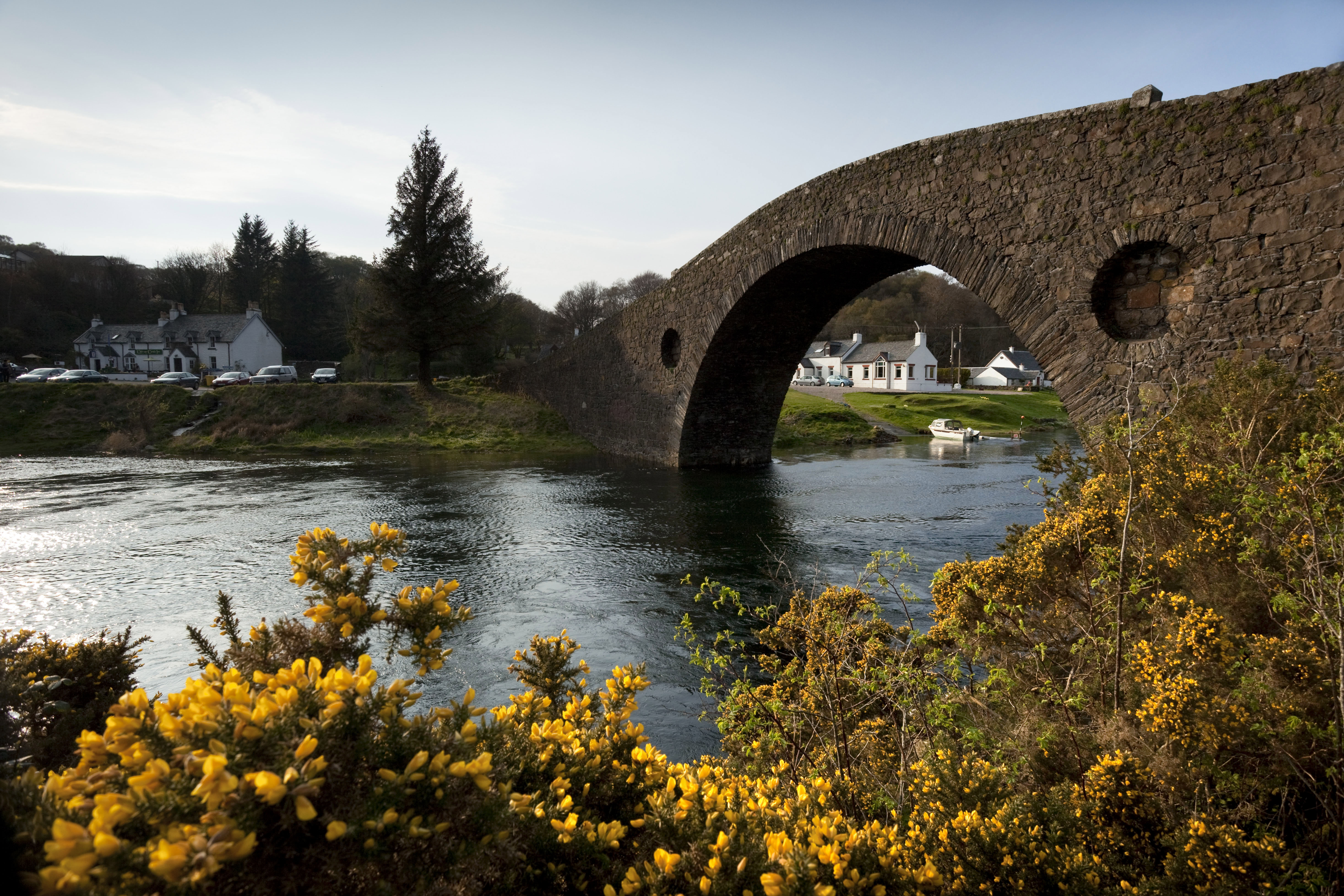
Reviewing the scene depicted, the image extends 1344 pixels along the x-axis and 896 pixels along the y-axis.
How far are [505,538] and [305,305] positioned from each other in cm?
4762

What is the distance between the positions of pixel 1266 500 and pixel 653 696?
162 inches

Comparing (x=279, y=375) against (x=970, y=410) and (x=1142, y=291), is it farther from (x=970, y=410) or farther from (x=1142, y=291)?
(x=1142, y=291)

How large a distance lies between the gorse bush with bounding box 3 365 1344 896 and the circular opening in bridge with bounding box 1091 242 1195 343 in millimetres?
2374

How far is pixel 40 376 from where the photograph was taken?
32.4 meters

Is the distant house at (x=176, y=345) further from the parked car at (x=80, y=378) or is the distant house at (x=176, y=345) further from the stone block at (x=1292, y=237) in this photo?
the stone block at (x=1292, y=237)

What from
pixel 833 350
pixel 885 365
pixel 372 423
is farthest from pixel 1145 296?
pixel 833 350

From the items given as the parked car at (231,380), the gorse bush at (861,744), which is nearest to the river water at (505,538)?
the gorse bush at (861,744)

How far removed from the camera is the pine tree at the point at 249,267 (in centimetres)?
5259

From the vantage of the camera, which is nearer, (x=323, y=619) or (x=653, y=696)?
(x=323, y=619)

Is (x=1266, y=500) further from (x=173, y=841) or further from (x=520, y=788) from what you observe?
(x=173, y=841)

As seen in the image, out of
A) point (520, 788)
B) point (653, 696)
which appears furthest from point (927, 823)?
point (653, 696)

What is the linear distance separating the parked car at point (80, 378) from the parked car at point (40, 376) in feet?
1.02

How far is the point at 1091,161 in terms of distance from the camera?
322 inches

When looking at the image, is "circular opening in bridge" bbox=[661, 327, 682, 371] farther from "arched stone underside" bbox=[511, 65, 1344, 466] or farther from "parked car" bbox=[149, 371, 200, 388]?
"parked car" bbox=[149, 371, 200, 388]
